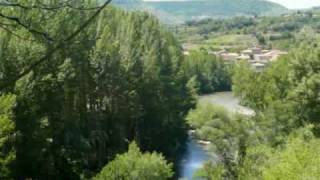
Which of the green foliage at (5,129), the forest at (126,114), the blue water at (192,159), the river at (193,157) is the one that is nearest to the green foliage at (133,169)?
the forest at (126,114)

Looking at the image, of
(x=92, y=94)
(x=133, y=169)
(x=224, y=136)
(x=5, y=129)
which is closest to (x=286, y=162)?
(x=133, y=169)

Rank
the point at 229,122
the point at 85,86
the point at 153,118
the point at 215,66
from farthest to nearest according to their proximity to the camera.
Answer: the point at 215,66, the point at 153,118, the point at 85,86, the point at 229,122

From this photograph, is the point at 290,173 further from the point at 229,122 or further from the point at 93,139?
the point at 93,139

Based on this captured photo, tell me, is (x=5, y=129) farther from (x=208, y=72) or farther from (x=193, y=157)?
(x=208, y=72)

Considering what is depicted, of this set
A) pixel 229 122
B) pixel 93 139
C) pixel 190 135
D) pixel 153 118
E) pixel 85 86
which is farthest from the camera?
pixel 190 135

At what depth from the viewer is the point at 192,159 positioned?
39.2 metres

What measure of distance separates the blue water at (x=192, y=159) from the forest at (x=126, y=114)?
0.67m

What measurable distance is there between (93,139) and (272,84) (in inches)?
442

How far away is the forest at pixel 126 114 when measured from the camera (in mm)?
23828

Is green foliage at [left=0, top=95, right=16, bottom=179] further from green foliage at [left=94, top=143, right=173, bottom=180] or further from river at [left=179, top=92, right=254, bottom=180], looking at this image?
river at [left=179, top=92, right=254, bottom=180]

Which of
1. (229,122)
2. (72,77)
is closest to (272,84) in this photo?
(229,122)

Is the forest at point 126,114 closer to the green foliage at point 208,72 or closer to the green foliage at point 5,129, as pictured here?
the green foliage at point 5,129

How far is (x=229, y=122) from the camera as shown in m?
30.5

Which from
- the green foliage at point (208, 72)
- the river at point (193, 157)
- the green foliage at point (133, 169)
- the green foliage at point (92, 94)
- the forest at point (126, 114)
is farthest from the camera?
the green foliage at point (208, 72)
